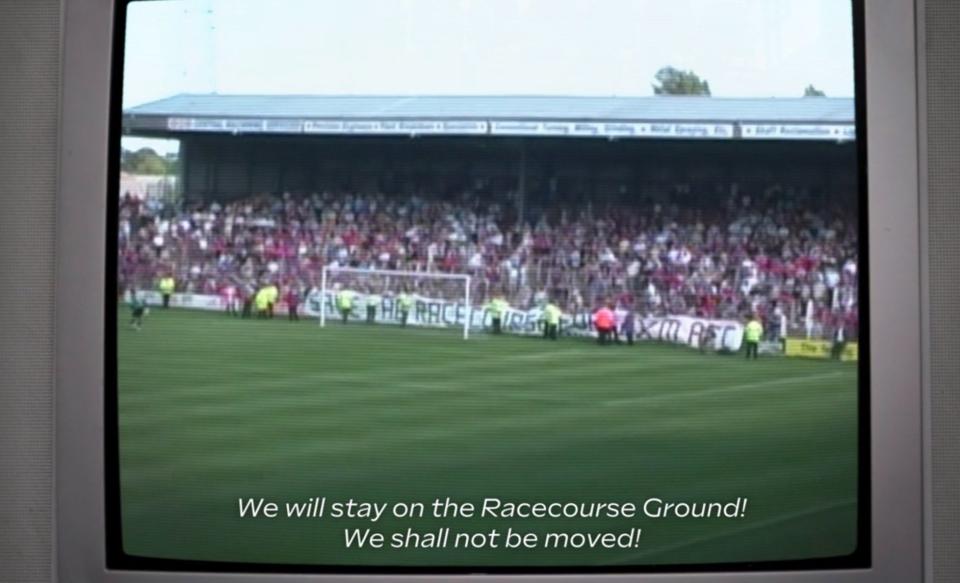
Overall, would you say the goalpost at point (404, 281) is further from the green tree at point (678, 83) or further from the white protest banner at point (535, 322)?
the green tree at point (678, 83)

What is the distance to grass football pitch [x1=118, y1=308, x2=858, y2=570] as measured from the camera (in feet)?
6.28

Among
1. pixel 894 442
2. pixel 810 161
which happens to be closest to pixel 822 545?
pixel 894 442

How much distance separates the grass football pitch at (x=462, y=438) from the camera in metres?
1.91

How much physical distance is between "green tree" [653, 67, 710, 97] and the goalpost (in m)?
0.53

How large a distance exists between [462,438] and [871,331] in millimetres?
818

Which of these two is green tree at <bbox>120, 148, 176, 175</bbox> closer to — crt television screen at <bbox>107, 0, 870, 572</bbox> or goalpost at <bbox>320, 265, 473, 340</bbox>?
crt television screen at <bbox>107, 0, 870, 572</bbox>

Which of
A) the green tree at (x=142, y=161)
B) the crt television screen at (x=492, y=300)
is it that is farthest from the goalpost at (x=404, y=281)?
the green tree at (x=142, y=161)

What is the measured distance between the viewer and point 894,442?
76.4 inches

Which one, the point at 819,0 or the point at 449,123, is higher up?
the point at 819,0

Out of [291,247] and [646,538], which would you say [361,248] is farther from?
[646,538]

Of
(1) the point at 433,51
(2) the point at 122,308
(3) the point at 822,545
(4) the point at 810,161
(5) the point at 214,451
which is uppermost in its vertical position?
(1) the point at 433,51

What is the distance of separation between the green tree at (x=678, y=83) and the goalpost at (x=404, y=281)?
53 cm

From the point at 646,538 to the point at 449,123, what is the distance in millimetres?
897

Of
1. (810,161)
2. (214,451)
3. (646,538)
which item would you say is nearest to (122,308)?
(214,451)
